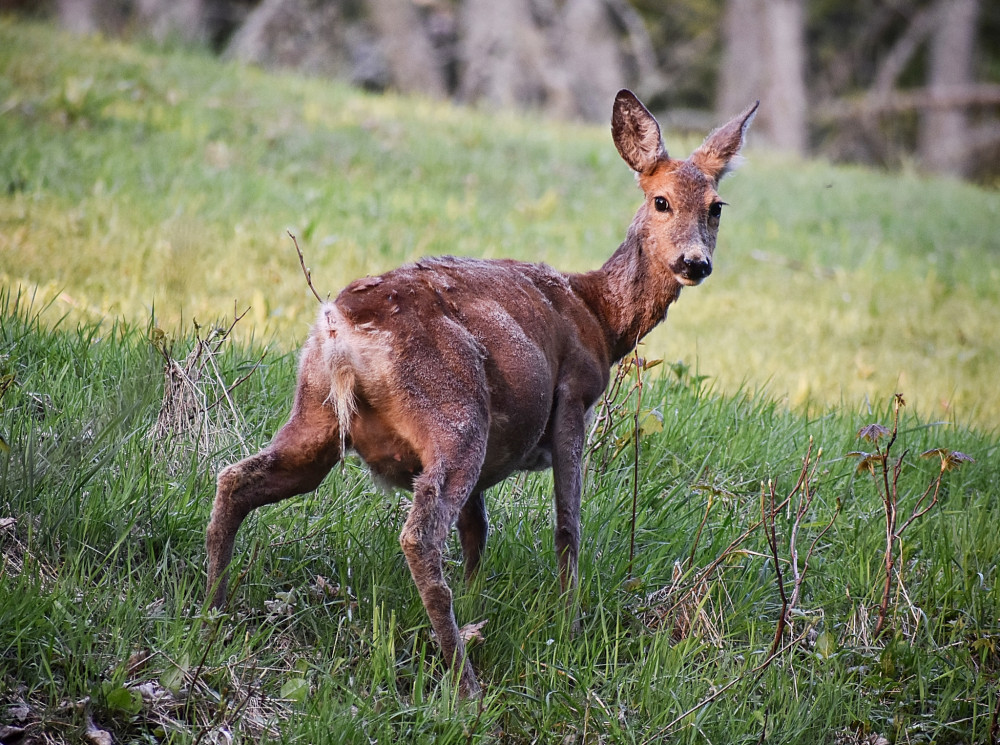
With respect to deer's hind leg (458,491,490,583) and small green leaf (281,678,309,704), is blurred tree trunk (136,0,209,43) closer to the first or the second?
deer's hind leg (458,491,490,583)

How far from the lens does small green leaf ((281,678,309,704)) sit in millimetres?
3125

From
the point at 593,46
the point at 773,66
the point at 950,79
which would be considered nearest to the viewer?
the point at 593,46

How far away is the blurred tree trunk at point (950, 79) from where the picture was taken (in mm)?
25578

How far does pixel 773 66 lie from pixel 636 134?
18061 millimetres

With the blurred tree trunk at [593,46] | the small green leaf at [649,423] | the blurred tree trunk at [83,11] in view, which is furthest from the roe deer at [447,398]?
the blurred tree trunk at [83,11]

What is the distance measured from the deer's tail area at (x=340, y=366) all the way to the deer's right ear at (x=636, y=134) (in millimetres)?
1784

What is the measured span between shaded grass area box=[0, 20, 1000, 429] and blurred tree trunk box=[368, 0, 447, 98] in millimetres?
2768

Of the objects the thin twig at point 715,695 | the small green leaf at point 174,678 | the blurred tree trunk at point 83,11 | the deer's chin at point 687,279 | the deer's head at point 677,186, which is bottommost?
the thin twig at point 715,695

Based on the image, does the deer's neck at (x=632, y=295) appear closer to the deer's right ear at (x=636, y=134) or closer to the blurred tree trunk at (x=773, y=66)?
the deer's right ear at (x=636, y=134)

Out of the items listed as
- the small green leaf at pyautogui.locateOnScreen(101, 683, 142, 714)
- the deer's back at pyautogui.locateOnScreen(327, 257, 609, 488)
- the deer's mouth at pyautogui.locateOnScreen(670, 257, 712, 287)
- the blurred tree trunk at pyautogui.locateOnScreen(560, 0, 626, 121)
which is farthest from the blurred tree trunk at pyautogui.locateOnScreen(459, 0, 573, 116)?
the small green leaf at pyautogui.locateOnScreen(101, 683, 142, 714)

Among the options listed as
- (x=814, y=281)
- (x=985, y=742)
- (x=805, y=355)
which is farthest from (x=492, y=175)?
(x=985, y=742)

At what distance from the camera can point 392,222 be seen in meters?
8.87

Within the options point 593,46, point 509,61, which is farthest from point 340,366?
point 593,46

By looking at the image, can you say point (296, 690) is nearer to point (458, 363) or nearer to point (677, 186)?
point (458, 363)
